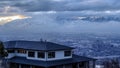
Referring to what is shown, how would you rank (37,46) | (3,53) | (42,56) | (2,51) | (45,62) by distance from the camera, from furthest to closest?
(3,53) → (2,51) → (37,46) → (42,56) → (45,62)

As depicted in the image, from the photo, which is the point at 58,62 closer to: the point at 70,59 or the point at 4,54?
the point at 70,59

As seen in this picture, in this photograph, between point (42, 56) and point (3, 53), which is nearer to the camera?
Answer: point (42, 56)

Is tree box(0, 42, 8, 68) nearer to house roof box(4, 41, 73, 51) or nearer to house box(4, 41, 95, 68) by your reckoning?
house box(4, 41, 95, 68)

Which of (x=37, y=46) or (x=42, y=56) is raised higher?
(x=37, y=46)

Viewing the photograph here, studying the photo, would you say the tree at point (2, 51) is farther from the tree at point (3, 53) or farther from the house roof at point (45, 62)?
the house roof at point (45, 62)

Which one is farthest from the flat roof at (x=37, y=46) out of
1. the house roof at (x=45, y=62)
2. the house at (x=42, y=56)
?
the house roof at (x=45, y=62)

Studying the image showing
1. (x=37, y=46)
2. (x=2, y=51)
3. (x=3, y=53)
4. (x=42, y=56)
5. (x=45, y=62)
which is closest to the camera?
(x=45, y=62)

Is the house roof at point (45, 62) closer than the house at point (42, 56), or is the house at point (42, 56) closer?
the house roof at point (45, 62)

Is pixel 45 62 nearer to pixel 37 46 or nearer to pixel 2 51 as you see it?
pixel 37 46

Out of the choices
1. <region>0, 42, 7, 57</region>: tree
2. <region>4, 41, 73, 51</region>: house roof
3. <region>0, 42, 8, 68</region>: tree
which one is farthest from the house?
<region>0, 42, 7, 57</region>: tree

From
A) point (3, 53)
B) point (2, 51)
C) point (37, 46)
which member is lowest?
point (3, 53)

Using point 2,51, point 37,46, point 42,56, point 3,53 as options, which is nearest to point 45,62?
point 42,56
